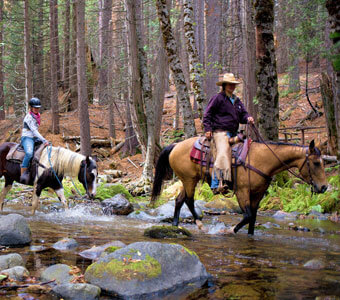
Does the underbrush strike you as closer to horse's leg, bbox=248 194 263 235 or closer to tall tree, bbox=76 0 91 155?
horse's leg, bbox=248 194 263 235

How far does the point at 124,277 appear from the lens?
4.25 m

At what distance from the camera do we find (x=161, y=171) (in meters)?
9.32

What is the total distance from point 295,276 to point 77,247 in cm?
325

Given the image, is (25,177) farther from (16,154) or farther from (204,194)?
(204,194)

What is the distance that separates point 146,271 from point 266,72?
906cm

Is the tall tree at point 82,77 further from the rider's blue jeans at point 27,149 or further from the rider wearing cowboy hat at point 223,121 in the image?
the rider wearing cowboy hat at point 223,121

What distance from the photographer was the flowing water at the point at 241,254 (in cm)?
429

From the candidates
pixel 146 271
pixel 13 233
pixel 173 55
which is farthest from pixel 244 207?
pixel 173 55

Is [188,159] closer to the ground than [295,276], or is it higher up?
higher up

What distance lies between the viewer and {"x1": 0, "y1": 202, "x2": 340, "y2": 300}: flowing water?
4.29 m

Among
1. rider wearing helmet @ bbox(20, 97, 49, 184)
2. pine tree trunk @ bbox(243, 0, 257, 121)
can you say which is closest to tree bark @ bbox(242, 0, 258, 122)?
pine tree trunk @ bbox(243, 0, 257, 121)

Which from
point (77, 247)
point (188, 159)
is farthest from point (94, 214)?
point (77, 247)

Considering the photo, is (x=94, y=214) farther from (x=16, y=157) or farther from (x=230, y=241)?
(x=230, y=241)

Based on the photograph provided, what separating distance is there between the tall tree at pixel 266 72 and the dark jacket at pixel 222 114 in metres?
3.98
